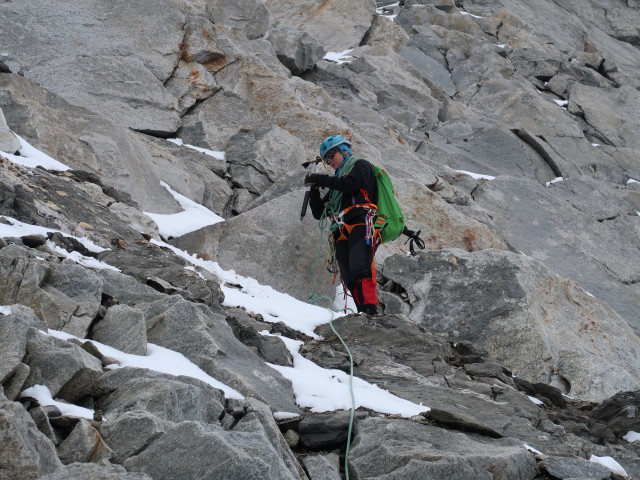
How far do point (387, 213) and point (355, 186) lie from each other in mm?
479

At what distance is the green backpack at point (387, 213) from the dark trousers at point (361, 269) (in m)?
0.21

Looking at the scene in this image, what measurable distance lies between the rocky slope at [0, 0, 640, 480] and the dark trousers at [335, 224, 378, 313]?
0.34 metres

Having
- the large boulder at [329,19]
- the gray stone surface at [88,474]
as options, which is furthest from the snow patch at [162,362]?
the large boulder at [329,19]

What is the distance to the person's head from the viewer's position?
31.0 ft

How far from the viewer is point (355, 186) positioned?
29.7 feet

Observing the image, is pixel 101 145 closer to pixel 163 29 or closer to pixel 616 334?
pixel 163 29

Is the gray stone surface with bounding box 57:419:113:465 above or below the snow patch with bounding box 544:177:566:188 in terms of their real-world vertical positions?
above

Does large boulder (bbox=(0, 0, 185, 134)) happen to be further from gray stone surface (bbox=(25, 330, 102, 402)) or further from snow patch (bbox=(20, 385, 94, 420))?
snow patch (bbox=(20, 385, 94, 420))

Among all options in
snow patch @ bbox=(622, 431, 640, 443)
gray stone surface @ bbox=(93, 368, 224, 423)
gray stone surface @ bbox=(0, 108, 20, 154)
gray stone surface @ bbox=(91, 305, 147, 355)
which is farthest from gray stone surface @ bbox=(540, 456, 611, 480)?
gray stone surface @ bbox=(0, 108, 20, 154)

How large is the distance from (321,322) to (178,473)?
15.1 ft

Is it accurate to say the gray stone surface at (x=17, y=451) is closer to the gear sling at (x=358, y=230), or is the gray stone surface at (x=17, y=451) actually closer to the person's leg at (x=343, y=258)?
the gear sling at (x=358, y=230)

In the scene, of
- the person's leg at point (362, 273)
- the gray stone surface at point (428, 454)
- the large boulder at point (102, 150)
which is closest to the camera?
the gray stone surface at point (428, 454)

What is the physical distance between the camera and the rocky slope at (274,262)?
455 centimetres

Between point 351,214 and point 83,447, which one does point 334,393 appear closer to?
point 83,447
